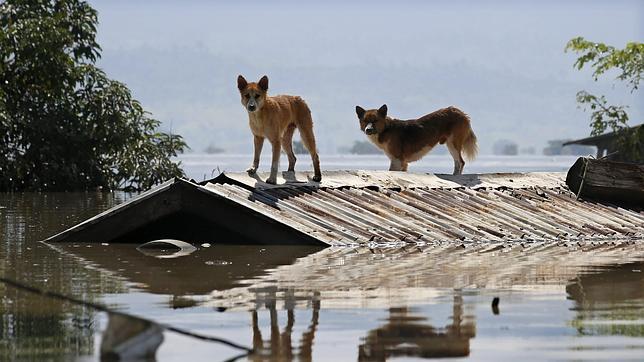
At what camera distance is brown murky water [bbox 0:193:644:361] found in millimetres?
8602

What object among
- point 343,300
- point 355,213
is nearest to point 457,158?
point 355,213

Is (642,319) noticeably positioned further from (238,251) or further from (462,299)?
(238,251)

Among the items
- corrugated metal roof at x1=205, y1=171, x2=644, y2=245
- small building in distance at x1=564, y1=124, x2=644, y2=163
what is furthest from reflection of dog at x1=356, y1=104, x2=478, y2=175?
small building in distance at x1=564, y1=124, x2=644, y2=163

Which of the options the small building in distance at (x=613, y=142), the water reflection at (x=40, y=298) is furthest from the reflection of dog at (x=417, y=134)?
the small building in distance at (x=613, y=142)

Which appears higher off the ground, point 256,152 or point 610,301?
point 256,152

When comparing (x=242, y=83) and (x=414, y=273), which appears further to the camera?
(x=242, y=83)

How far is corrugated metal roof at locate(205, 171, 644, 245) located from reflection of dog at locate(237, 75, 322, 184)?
493mm

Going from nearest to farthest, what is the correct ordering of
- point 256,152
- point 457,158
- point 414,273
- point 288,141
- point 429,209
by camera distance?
point 414,273
point 256,152
point 429,209
point 288,141
point 457,158

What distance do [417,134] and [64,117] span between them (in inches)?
594

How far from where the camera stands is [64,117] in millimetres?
36031

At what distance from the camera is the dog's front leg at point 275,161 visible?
1775 centimetres

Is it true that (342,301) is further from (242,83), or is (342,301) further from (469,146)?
(469,146)

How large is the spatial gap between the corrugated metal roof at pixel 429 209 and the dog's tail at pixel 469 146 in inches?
88.1

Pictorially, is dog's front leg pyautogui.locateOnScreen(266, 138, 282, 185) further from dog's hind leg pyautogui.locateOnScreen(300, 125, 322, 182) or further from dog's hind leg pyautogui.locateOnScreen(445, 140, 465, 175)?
dog's hind leg pyautogui.locateOnScreen(445, 140, 465, 175)
